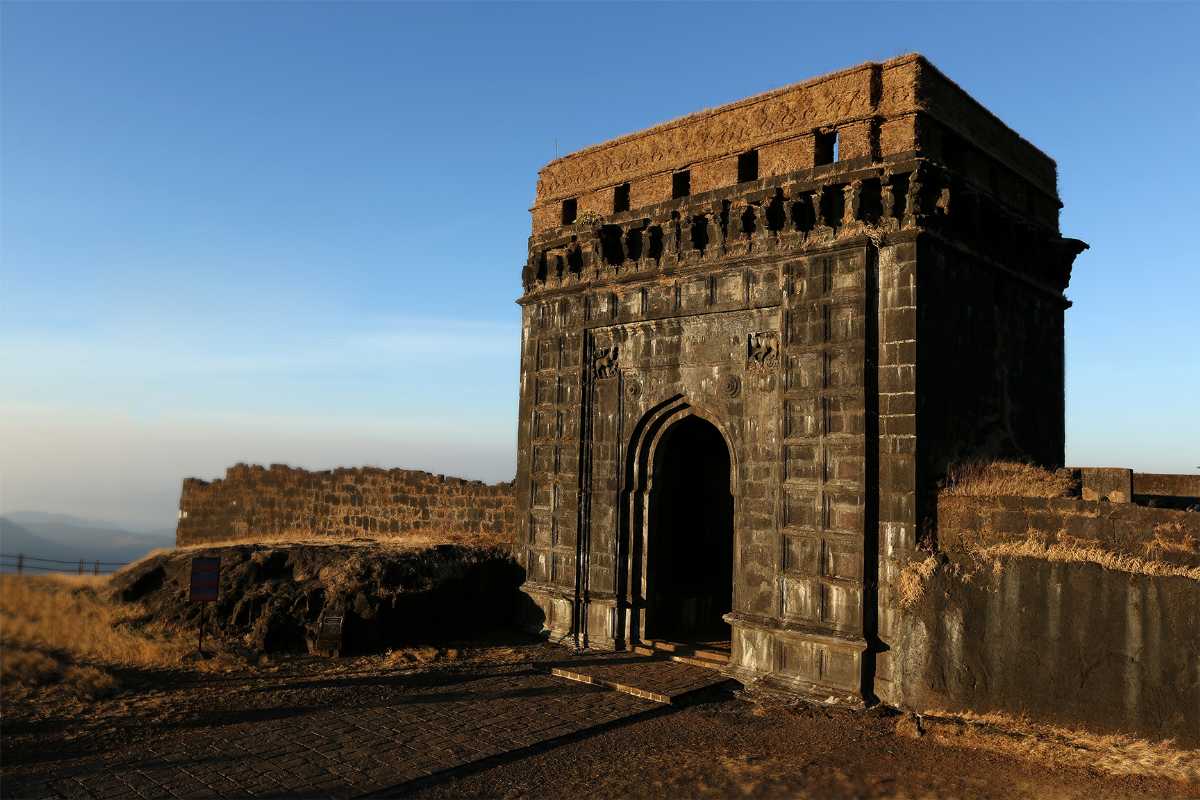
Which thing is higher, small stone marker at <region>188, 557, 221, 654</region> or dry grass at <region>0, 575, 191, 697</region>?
small stone marker at <region>188, 557, 221, 654</region>

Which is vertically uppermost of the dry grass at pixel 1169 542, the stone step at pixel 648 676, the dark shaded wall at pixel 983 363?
the dark shaded wall at pixel 983 363

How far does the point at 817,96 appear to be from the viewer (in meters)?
11.6

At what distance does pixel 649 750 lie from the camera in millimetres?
8609

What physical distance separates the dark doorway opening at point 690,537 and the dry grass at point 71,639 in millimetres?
7230

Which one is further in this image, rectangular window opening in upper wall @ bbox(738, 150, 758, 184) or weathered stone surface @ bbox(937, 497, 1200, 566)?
rectangular window opening in upper wall @ bbox(738, 150, 758, 184)

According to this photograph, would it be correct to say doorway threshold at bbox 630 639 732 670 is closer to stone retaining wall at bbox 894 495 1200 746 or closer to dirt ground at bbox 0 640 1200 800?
dirt ground at bbox 0 640 1200 800

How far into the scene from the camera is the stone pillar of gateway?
34.3ft

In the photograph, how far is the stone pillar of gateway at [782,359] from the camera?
10445mm

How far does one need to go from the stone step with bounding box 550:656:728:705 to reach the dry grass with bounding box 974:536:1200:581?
393 centimetres

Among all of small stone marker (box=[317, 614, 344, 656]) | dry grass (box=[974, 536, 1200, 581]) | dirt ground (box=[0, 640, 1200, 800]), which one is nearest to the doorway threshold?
dirt ground (box=[0, 640, 1200, 800])

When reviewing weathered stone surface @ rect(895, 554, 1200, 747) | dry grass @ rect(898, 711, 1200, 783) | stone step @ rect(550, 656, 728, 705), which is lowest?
stone step @ rect(550, 656, 728, 705)

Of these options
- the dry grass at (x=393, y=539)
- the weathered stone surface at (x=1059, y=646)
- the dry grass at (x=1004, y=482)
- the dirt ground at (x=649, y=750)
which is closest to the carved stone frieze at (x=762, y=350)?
the dry grass at (x=1004, y=482)

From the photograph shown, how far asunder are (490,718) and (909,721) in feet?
15.4

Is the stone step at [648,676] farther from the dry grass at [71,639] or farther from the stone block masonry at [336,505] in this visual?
the dry grass at [71,639]
